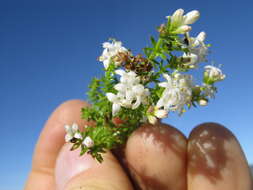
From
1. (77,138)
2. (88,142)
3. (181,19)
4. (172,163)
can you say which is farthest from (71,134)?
(181,19)

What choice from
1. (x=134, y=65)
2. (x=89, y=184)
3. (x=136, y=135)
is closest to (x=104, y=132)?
(x=136, y=135)

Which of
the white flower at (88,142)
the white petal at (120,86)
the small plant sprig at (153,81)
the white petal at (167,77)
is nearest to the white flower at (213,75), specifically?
the small plant sprig at (153,81)

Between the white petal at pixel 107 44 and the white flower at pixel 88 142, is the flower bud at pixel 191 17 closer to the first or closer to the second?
the white petal at pixel 107 44

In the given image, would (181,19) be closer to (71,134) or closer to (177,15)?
(177,15)

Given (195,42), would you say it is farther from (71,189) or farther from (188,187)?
(71,189)

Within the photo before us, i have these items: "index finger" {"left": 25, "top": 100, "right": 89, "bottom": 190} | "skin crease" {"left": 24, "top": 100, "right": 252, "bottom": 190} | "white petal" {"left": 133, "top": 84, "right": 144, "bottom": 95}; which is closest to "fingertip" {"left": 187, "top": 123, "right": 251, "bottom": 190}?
"skin crease" {"left": 24, "top": 100, "right": 252, "bottom": 190}

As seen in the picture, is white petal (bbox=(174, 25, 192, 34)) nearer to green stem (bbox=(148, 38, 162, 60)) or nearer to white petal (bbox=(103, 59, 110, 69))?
green stem (bbox=(148, 38, 162, 60))
